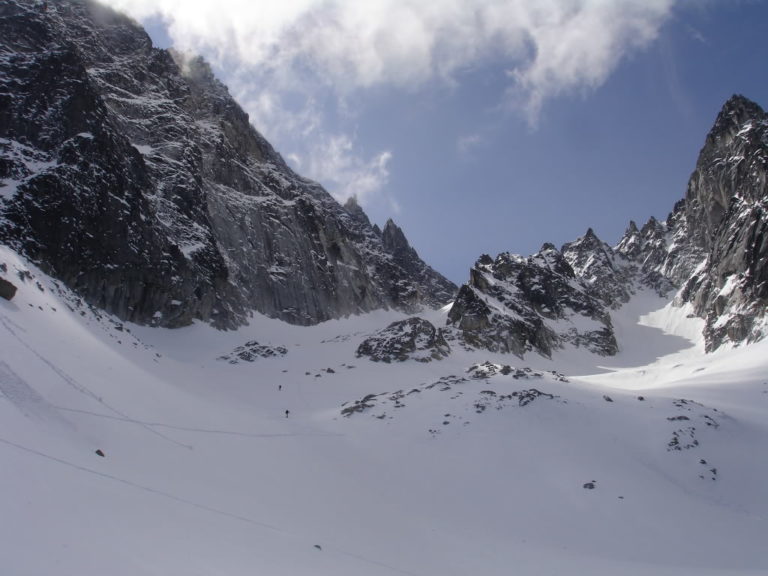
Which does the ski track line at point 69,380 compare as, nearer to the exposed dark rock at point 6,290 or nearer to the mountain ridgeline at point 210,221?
the exposed dark rock at point 6,290

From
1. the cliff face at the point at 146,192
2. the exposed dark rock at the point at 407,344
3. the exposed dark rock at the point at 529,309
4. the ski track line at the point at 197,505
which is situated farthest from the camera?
the exposed dark rock at the point at 529,309

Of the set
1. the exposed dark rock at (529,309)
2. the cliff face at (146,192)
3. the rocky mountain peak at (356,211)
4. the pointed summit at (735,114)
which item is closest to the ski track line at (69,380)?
the cliff face at (146,192)

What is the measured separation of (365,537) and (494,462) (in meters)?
10.3

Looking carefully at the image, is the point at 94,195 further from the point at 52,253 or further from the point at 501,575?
the point at 501,575

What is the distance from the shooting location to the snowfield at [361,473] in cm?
1001

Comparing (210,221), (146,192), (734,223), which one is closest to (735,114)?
(734,223)

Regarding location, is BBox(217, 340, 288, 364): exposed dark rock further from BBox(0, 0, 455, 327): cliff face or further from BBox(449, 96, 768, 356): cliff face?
BBox(449, 96, 768, 356): cliff face

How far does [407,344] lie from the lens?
60031 millimetres

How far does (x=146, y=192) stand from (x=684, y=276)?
123928 millimetres

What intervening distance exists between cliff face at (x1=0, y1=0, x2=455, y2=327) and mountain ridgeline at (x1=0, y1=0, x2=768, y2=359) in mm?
217

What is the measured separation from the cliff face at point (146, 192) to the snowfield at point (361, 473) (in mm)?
19321

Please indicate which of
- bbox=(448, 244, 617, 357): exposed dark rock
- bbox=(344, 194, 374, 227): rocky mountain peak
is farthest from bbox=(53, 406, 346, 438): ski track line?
bbox=(344, 194, 374, 227): rocky mountain peak

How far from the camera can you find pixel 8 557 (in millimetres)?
6727

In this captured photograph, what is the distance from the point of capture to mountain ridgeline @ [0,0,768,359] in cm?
5381
